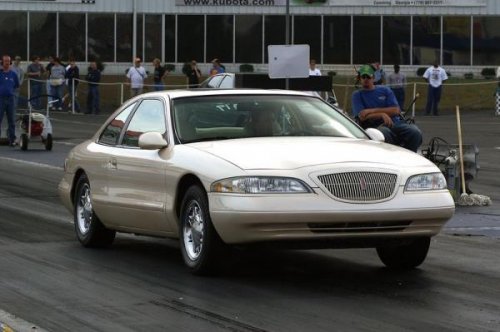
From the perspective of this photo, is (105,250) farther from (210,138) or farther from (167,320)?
(167,320)

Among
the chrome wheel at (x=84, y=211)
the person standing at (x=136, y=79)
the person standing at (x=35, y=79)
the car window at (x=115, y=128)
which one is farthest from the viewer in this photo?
the person standing at (x=35, y=79)

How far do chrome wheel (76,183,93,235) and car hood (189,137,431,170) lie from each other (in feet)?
6.46

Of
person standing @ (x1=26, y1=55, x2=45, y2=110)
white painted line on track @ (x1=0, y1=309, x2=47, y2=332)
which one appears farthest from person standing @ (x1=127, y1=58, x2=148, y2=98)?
white painted line on track @ (x1=0, y1=309, x2=47, y2=332)

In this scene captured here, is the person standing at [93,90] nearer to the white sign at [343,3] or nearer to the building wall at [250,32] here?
the building wall at [250,32]

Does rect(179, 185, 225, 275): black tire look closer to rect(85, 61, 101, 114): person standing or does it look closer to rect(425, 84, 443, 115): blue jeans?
rect(425, 84, 443, 115): blue jeans

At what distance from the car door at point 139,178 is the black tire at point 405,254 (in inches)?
70.6

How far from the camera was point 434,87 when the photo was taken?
39469 mm

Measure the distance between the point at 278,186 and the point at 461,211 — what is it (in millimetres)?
5971

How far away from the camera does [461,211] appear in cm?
1412

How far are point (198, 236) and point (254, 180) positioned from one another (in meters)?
0.80

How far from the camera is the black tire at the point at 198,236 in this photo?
29.2ft

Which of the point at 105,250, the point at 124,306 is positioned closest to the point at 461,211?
the point at 105,250

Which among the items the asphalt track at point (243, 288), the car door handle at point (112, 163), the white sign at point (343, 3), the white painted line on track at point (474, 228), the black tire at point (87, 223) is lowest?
the asphalt track at point (243, 288)

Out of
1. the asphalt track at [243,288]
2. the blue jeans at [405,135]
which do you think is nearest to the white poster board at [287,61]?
the blue jeans at [405,135]
